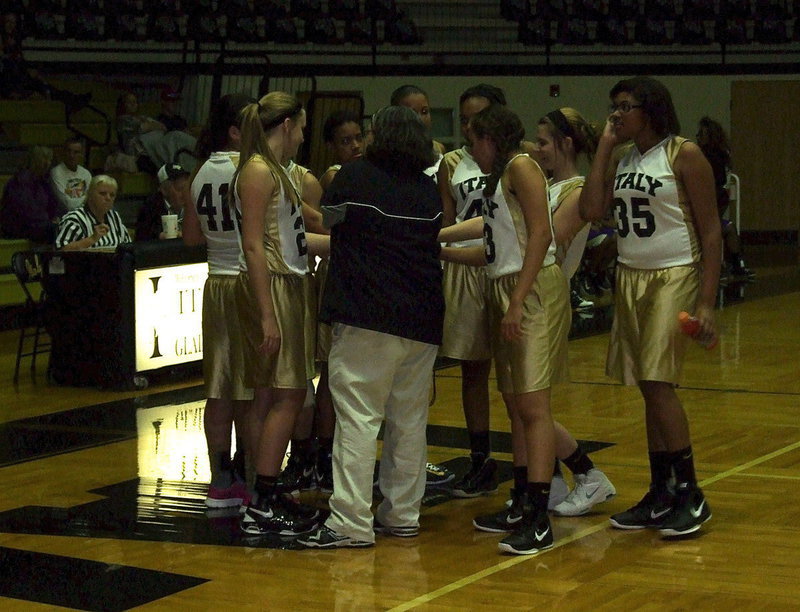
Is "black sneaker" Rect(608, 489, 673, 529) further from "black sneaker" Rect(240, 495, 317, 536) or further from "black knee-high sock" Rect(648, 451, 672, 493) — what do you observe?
"black sneaker" Rect(240, 495, 317, 536)

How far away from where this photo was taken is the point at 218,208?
17.1 ft

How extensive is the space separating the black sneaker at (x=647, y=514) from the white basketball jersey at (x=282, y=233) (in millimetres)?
1431

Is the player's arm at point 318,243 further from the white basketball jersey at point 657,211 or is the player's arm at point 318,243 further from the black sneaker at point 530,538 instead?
the black sneaker at point 530,538

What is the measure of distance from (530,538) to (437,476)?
119cm

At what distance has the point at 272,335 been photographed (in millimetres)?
4844

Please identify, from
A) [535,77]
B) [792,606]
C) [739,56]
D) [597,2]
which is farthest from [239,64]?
[792,606]

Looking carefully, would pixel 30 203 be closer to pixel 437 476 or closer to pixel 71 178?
pixel 71 178

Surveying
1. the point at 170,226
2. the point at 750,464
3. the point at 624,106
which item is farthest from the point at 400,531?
the point at 170,226

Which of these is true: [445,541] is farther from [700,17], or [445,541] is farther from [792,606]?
[700,17]

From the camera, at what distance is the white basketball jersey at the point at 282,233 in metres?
4.92

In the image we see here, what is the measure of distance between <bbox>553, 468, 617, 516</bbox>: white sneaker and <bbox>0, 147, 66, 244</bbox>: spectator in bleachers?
7287mm

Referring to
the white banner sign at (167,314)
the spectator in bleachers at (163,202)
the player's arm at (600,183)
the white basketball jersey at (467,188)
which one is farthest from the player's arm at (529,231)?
the spectator in bleachers at (163,202)

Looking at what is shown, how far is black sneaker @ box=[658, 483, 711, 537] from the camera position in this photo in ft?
15.6

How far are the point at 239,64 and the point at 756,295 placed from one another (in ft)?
20.9
